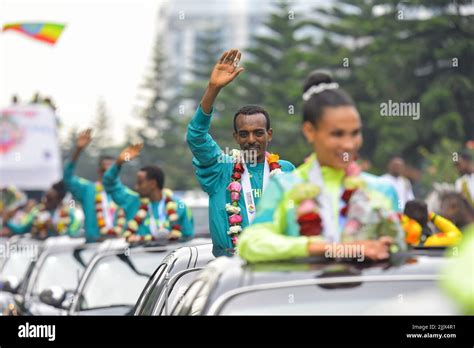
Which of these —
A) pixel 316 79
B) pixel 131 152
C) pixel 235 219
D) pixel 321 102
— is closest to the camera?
pixel 321 102

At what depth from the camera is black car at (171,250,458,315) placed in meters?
3.80

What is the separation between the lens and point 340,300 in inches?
150

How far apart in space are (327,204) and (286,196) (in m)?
0.15

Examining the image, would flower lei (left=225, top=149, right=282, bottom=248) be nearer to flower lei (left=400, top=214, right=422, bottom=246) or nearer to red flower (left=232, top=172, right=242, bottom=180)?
red flower (left=232, top=172, right=242, bottom=180)

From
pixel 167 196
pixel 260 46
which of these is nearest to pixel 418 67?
pixel 260 46

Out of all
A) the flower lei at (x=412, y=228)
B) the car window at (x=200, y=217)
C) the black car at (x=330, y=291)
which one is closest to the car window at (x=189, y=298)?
the black car at (x=330, y=291)

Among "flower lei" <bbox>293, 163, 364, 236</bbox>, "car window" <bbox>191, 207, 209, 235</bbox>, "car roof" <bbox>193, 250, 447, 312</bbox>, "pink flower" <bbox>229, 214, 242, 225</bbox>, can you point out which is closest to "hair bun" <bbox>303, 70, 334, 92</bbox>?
"pink flower" <bbox>229, 214, 242, 225</bbox>

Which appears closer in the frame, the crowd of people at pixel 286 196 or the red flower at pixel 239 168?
the crowd of people at pixel 286 196

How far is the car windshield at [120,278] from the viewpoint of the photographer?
9109 mm

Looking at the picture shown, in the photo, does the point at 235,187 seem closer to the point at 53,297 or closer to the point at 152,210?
the point at 53,297

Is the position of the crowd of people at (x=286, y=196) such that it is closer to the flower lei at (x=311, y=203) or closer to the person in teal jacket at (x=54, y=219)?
the flower lei at (x=311, y=203)

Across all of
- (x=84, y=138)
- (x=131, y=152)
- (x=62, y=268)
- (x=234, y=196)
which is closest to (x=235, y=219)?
(x=234, y=196)

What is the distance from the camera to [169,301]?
5.26 m

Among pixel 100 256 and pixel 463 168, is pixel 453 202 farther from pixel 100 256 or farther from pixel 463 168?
pixel 463 168
